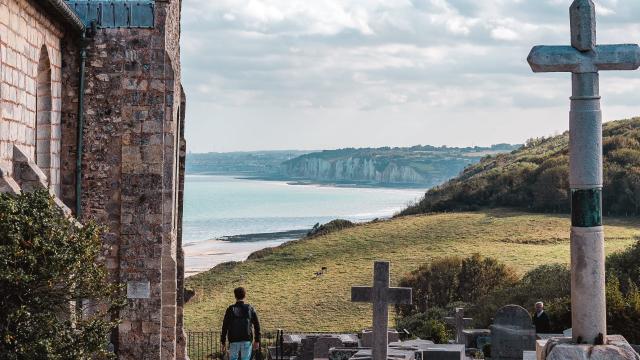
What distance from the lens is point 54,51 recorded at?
51.3 feet

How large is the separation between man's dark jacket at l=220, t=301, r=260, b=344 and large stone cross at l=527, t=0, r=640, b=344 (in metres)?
5.38

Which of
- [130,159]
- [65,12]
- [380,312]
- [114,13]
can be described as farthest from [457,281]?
[65,12]

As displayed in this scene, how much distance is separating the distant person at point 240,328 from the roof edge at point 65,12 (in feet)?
16.4

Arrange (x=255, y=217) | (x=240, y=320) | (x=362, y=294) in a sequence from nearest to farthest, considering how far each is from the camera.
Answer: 1. (x=240, y=320)
2. (x=362, y=294)
3. (x=255, y=217)

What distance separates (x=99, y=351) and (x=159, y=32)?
6.91 metres

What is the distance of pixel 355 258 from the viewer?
55.8m

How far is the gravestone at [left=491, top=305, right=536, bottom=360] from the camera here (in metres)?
19.7

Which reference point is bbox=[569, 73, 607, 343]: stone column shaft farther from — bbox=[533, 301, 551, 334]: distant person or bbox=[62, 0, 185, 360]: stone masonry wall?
bbox=[533, 301, 551, 334]: distant person

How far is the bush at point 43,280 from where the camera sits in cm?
986

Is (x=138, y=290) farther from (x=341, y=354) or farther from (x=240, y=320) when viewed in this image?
(x=240, y=320)

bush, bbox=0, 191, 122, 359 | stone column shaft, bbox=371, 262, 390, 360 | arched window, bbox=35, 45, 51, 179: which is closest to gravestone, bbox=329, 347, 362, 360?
stone column shaft, bbox=371, 262, 390, 360

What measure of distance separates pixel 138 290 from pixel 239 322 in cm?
383

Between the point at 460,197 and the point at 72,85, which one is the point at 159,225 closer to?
the point at 72,85

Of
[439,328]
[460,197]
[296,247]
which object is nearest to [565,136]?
[460,197]
